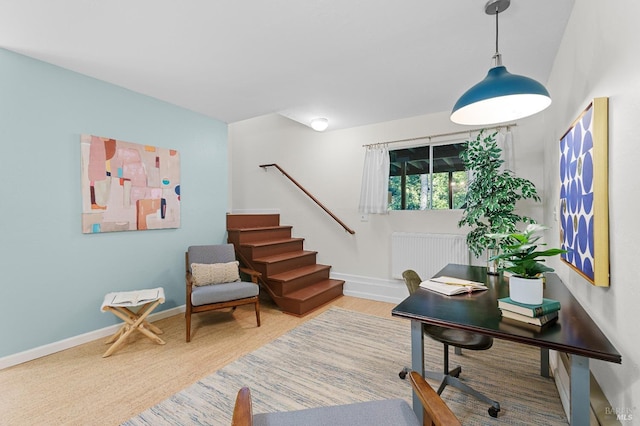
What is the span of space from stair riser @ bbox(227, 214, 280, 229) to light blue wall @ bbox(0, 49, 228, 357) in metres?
0.96

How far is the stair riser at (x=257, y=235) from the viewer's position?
4066mm

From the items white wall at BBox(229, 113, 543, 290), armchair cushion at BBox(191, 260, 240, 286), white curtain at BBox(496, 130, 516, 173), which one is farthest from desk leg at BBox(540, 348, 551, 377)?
armchair cushion at BBox(191, 260, 240, 286)

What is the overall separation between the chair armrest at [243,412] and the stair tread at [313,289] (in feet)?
8.49

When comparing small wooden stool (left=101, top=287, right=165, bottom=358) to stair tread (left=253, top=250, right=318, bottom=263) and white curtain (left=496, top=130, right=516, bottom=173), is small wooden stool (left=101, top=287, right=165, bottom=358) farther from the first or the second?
white curtain (left=496, top=130, right=516, bottom=173)

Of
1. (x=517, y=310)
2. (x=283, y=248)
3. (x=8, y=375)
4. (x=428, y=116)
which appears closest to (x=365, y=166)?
(x=428, y=116)

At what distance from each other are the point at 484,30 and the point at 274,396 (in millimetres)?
2929

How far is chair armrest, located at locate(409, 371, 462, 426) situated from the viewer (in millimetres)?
878

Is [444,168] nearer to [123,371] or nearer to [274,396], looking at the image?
[274,396]

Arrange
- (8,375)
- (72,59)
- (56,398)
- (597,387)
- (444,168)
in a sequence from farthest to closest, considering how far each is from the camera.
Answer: (444,168) < (72,59) < (8,375) < (56,398) < (597,387)

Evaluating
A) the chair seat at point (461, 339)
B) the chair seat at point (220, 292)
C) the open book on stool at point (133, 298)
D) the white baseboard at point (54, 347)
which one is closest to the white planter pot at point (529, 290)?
the chair seat at point (461, 339)

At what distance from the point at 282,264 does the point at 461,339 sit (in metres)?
2.66

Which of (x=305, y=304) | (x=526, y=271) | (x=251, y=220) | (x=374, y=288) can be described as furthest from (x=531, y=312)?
(x=251, y=220)

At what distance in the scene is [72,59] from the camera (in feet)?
8.14

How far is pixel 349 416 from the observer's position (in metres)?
1.15
